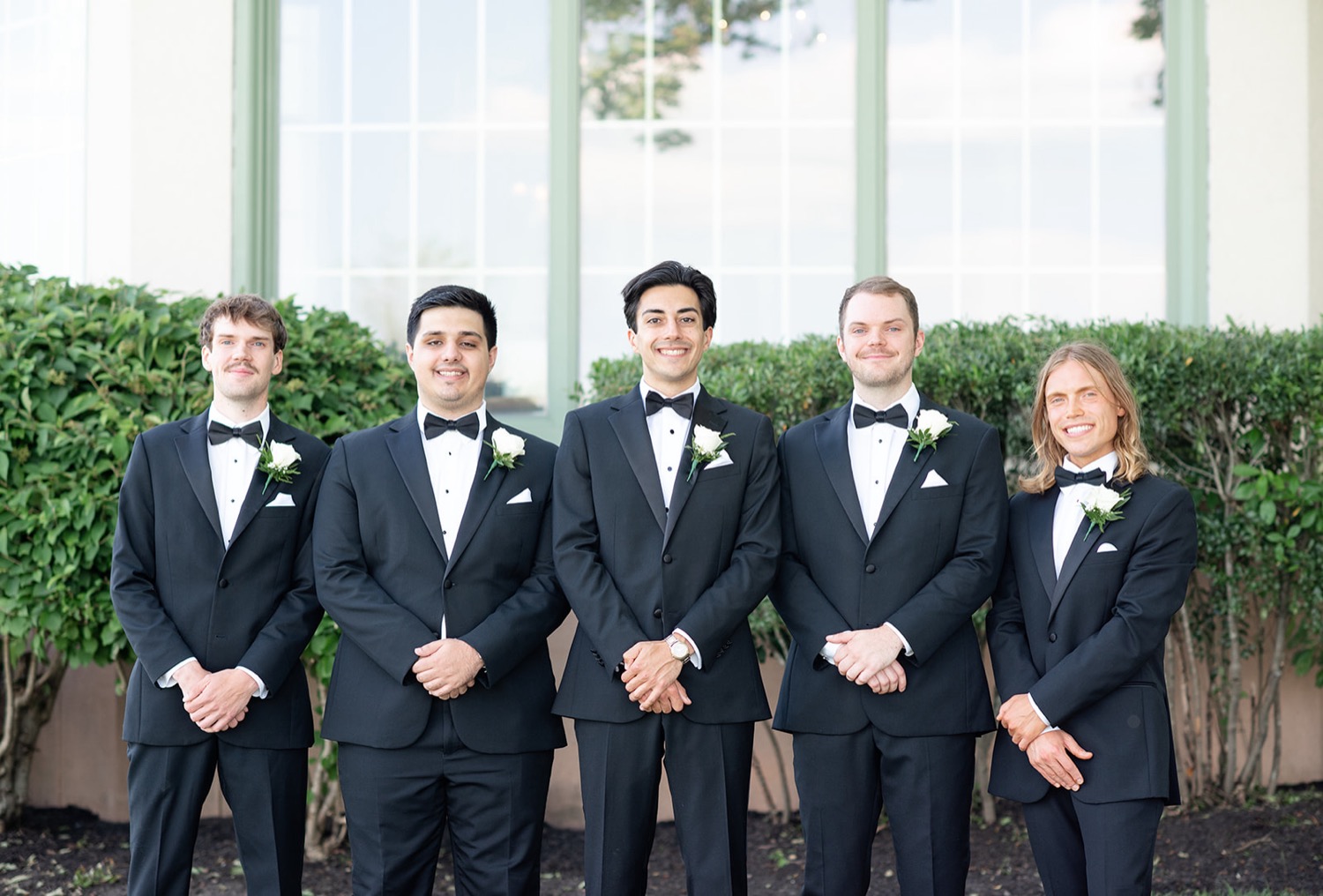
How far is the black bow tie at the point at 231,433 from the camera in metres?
4.13

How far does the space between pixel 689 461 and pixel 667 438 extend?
0.13 m

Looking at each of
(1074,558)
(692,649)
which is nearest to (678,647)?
(692,649)

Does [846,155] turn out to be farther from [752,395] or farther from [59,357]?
[59,357]

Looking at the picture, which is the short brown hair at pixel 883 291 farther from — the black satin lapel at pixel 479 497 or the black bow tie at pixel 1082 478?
the black satin lapel at pixel 479 497

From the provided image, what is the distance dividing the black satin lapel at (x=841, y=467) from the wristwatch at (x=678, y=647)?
25.2 inches

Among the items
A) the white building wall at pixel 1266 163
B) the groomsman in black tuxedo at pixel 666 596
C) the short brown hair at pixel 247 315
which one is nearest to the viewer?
the groomsman in black tuxedo at pixel 666 596

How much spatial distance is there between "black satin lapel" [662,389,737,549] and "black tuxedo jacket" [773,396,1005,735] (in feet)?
1.01

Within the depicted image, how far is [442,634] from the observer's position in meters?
3.86

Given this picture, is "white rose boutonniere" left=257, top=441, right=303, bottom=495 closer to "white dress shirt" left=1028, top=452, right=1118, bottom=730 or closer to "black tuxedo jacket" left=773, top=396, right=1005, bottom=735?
"black tuxedo jacket" left=773, top=396, right=1005, bottom=735

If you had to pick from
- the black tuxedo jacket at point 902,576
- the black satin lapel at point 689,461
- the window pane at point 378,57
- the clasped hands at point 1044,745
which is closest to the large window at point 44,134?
the window pane at point 378,57

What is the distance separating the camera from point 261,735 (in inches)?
155

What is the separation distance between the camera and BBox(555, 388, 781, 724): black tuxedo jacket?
3.72 metres

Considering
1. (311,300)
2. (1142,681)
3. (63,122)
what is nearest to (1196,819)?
(1142,681)

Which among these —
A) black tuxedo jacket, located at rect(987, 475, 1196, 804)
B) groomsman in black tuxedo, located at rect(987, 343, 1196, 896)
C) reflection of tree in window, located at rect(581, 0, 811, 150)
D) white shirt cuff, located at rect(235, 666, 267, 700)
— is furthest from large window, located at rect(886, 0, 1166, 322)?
white shirt cuff, located at rect(235, 666, 267, 700)
